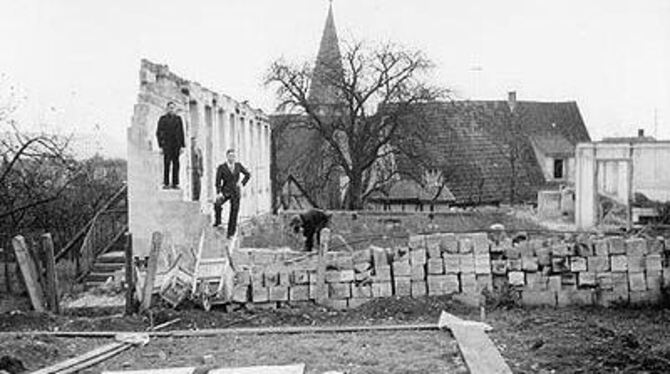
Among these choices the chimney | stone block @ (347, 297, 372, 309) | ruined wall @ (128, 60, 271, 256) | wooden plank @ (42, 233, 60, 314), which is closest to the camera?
wooden plank @ (42, 233, 60, 314)

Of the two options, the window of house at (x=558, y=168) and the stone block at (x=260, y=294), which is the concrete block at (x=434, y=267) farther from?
the window of house at (x=558, y=168)

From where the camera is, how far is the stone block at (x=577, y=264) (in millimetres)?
14234

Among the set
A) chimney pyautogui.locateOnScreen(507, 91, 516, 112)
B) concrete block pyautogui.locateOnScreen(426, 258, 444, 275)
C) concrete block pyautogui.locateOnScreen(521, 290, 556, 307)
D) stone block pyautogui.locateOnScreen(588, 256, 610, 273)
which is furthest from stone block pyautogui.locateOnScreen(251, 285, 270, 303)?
chimney pyautogui.locateOnScreen(507, 91, 516, 112)

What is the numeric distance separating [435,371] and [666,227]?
582 inches

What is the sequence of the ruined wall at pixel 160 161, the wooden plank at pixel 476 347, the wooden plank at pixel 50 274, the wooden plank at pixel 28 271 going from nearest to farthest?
the wooden plank at pixel 476 347, the wooden plank at pixel 50 274, the wooden plank at pixel 28 271, the ruined wall at pixel 160 161

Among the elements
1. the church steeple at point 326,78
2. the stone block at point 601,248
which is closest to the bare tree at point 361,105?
the church steeple at point 326,78

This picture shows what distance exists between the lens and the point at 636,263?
46.8ft

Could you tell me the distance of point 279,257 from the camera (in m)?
18.3

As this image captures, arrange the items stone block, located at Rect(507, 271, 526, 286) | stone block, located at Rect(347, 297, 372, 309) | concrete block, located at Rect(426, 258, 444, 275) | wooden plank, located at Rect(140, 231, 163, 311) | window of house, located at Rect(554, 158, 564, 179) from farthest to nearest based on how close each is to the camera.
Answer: window of house, located at Rect(554, 158, 564, 179) → stone block, located at Rect(507, 271, 526, 286) → concrete block, located at Rect(426, 258, 444, 275) → stone block, located at Rect(347, 297, 372, 309) → wooden plank, located at Rect(140, 231, 163, 311)

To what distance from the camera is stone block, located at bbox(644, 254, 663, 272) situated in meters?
14.2

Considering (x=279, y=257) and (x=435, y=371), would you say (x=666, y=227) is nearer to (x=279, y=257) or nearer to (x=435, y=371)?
(x=279, y=257)

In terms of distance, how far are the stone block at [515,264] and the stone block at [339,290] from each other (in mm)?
2684

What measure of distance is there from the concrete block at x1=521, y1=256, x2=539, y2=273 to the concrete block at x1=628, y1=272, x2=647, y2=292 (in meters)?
1.56

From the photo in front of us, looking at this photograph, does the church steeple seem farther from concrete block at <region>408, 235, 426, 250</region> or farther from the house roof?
concrete block at <region>408, 235, 426, 250</region>
